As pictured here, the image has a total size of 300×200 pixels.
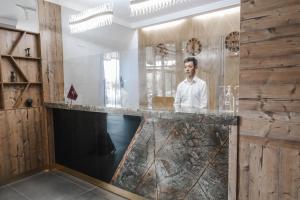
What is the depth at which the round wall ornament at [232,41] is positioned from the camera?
3655mm

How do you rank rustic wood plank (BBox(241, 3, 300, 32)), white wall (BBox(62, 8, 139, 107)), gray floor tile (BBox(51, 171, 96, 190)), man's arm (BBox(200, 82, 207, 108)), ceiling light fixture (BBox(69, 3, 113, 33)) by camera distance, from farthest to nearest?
1. white wall (BBox(62, 8, 139, 107))
2. man's arm (BBox(200, 82, 207, 108))
3. gray floor tile (BBox(51, 171, 96, 190))
4. ceiling light fixture (BBox(69, 3, 113, 33))
5. rustic wood plank (BBox(241, 3, 300, 32))

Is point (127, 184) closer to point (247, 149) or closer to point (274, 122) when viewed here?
point (247, 149)

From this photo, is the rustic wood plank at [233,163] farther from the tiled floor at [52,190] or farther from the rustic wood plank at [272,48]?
the tiled floor at [52,190]

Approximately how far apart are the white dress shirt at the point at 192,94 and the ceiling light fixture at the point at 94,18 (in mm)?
1454

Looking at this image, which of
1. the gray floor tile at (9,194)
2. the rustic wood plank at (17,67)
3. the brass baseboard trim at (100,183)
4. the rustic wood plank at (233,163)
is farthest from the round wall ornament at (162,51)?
the gray floor tile at (9,194)

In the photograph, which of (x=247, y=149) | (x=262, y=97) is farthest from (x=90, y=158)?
(x=262, y=97)

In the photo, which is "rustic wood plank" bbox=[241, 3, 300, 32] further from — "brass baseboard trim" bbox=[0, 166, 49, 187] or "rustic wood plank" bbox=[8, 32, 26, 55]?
"brass baseboard trim" bbox=[0, 166, 49, 187]

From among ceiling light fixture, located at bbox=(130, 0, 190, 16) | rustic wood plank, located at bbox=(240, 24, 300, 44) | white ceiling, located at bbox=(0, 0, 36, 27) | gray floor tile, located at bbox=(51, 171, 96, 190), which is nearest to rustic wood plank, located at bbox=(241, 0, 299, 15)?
rustic wood plank, located at bbox=(240, 24, 300, 44)

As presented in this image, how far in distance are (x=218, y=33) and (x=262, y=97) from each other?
3.13 metres

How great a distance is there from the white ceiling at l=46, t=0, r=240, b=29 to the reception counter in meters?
2.44

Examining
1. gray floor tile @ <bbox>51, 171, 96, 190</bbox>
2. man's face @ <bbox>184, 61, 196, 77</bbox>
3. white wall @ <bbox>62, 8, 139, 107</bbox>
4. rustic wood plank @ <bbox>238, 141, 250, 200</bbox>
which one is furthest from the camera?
white wall @ <bbox>62, 8, 139, 107</bbox>

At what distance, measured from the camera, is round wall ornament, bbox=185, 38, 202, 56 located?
4.16m

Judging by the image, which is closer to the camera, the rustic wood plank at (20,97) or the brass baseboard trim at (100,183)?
the brass baseboard trim at (100,183)

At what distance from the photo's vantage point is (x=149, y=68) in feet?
14.5
